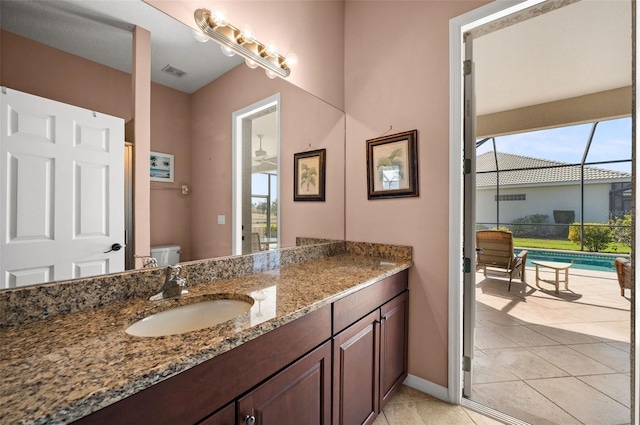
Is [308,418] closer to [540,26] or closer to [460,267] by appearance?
[460,267]

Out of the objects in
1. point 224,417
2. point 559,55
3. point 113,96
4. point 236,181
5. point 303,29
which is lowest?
point 224,417

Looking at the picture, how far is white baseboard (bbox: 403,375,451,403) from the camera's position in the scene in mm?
1745

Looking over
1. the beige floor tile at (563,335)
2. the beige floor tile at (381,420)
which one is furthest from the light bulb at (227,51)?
the beige floor tile at (563,335)

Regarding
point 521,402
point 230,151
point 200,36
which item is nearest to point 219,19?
point 200,36

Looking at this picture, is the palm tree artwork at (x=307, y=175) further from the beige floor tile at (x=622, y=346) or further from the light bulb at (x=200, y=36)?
the beige floor tile at (x=622, y=346)

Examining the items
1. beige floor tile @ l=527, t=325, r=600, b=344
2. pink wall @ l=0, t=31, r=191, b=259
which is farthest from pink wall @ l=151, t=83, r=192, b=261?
beige floor tile @ l=527, t=325, r=600, b=344

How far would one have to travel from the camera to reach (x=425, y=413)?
1.64 meters

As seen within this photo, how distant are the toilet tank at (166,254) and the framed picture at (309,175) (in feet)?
2.98

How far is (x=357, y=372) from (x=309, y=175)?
1.30m

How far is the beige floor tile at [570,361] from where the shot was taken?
81.6 inches

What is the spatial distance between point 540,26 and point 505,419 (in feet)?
10.4

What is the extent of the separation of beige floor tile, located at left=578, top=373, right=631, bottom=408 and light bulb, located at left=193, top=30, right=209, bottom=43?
A: 323 centimetres

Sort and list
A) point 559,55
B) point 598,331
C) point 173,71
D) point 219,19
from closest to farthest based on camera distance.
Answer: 1. point 173,71
2. point 219,19
3. point 598,331
4. point 559,55

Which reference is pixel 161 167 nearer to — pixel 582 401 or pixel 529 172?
pixel 582 401
